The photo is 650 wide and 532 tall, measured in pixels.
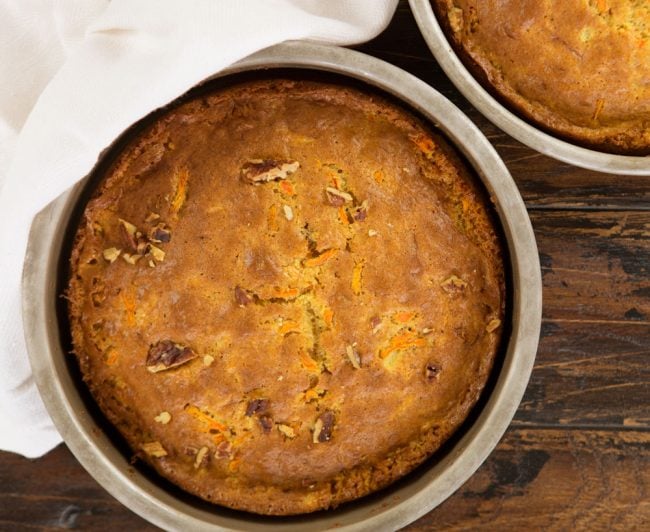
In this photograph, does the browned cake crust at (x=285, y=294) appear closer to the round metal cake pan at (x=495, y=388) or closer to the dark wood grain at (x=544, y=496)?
the round metal cake pan at (x=495, y=388)

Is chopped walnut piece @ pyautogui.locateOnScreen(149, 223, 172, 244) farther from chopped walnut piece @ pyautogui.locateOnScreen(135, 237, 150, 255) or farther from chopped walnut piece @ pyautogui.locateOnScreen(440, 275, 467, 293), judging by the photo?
chopped walnut piece @ pyautogui.locateOnScreen(440, 275, 467, 293)

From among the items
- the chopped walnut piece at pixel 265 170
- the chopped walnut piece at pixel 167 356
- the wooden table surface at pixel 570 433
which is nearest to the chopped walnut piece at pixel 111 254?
the chopped walnut piece at pixel 167 356

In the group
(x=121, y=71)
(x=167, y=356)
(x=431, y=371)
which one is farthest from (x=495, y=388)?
(x=121, y=71)

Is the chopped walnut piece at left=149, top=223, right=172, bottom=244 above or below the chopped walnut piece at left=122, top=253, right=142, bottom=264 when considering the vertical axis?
above

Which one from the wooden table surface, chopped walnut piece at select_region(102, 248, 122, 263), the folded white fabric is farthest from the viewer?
the wooden table surface

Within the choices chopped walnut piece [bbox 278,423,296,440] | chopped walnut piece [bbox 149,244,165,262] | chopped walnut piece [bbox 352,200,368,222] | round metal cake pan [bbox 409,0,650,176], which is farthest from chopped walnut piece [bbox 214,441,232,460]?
round metal cake pan [bbox 409,0,650,176]

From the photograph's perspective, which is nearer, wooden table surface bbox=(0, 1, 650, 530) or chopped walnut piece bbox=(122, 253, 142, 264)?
chopped walnut piece bbox=(122, 253, 142, 264)

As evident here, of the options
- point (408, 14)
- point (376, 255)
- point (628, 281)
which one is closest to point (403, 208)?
point (376, 255)
